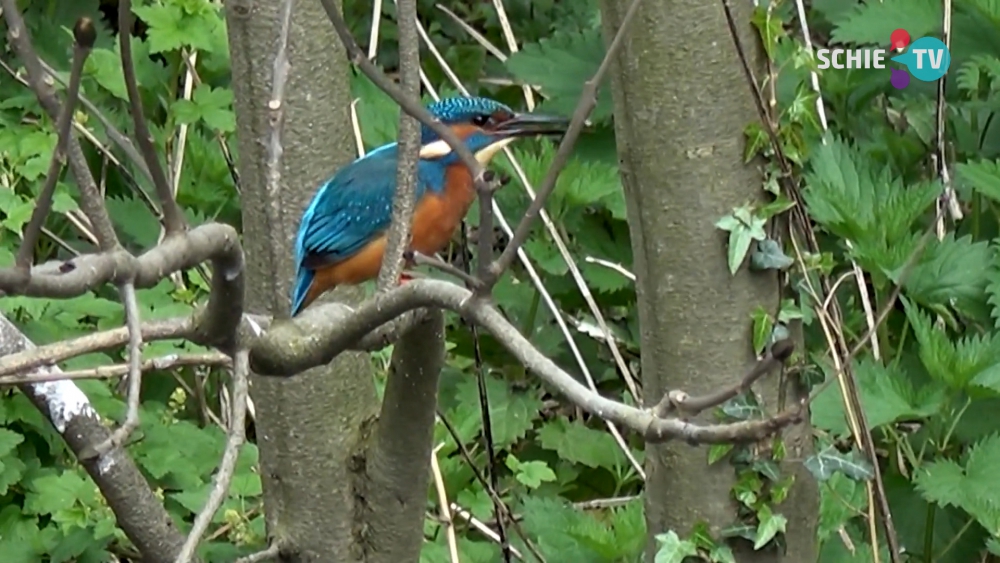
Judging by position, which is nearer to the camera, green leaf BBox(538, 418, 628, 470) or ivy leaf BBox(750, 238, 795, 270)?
ivy leaf BBox(750, 238, 795, 270)

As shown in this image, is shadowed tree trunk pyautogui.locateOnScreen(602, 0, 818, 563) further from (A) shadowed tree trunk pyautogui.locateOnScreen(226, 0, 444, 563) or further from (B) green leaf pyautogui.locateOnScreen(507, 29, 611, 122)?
(B) green leaf pyautogui.locateOnScreen(507, 29, 611, 122)

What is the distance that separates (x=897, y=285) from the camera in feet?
6.39

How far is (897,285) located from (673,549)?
53cm

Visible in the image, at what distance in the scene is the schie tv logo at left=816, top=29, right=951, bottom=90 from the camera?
2.58 m

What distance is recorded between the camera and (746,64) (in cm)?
158

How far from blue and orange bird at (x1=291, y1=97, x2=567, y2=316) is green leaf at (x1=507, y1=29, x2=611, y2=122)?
35 cm

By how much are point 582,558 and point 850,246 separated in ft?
2.21

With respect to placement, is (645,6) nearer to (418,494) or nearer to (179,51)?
(418,494)

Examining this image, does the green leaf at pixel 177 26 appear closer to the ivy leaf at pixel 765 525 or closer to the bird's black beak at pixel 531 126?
the bird's black beak at pixel 531 126

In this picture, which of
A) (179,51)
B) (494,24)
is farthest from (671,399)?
(494,24)

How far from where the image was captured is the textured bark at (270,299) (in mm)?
1834

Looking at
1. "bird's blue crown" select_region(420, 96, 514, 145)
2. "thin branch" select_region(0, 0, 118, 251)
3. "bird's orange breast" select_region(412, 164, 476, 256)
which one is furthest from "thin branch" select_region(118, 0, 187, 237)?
"bird's blue crown" select_region(420, 96, 514, 145)

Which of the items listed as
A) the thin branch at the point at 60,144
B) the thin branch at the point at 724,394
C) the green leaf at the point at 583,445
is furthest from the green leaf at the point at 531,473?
the thin branch at the point at 60,144

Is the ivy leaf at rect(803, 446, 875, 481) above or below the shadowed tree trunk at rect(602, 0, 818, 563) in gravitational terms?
below
